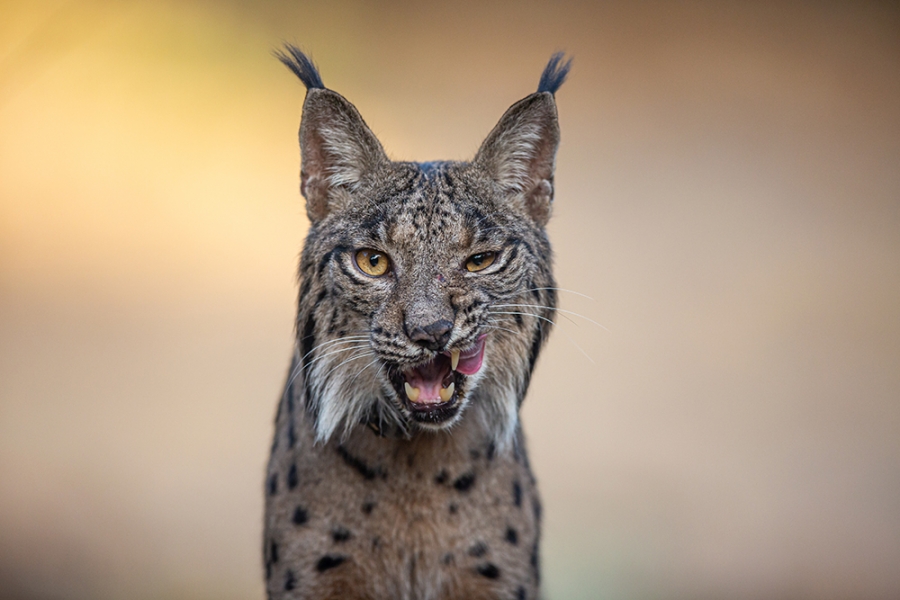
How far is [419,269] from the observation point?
2.38 meters

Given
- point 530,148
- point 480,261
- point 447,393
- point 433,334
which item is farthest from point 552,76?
point 447,393

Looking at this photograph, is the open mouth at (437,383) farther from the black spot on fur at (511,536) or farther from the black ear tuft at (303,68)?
the black ear tuft at (303,68)

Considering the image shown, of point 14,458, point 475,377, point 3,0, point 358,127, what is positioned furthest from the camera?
point 14,458

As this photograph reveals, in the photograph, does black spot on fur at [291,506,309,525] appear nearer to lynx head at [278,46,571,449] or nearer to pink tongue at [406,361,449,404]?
lynx head at [278,46,571,449]

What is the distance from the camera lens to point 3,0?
161 inches

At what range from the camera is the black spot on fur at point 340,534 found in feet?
8.61

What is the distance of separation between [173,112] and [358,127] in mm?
2611

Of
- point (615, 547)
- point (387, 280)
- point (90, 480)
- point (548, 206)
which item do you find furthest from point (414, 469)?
point (90, 480)

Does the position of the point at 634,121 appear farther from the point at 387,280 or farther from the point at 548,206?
the point at 387,280

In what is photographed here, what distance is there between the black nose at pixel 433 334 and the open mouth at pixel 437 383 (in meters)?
0.08

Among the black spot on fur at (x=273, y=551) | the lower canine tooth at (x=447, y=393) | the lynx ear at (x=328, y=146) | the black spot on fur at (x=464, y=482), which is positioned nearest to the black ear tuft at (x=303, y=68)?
the lynx ear at (x=328, y=146)

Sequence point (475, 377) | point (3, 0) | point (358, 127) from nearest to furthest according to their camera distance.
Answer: point (475, 377) → point (358, 127) → point (3, 0)

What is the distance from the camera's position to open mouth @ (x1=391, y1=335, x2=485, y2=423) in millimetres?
2297

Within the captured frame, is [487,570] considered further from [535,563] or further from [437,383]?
[437,383]
